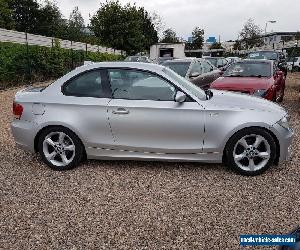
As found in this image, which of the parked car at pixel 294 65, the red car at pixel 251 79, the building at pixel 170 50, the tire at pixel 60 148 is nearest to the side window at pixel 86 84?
the tire at pixel 60 148

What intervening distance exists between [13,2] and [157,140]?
61916 mm

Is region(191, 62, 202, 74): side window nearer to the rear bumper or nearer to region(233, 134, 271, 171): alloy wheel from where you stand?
region(233, 134, 271, 171): alloy wheel

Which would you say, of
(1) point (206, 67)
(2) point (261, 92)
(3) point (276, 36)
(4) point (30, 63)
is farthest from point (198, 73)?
(3) point (276, 36)

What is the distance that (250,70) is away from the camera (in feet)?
34.6

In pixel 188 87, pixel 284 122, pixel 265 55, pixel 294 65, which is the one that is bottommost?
pixel 284 122

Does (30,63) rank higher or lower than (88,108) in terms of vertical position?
higher

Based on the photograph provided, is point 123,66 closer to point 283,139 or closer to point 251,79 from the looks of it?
point 283,139

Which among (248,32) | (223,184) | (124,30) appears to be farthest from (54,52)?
(248,32)

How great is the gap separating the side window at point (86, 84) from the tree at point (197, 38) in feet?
313

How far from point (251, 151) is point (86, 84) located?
2585 millimetres

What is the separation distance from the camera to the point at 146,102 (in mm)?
5371

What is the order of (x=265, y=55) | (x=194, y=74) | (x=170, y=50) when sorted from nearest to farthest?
(x=194, y=74) → (x=265, y=55) → (x=170, y=50)

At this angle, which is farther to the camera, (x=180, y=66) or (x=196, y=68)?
(x=196, y=68)

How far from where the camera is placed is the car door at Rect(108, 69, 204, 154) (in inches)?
207
